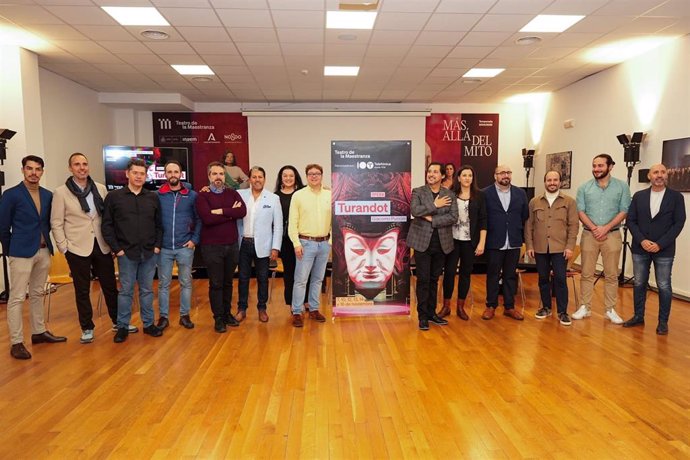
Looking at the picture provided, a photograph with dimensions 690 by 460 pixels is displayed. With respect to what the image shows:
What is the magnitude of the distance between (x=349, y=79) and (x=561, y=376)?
6.38 m

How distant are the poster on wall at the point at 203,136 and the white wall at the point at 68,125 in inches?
46.3

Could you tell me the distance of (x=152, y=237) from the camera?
4250mm

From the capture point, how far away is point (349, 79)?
8.33 meters

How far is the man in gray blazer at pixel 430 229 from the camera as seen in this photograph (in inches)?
179

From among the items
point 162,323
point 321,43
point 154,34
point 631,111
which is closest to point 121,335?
point 162,323

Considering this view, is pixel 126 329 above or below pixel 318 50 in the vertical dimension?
below

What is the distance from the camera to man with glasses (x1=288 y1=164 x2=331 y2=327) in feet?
15.3

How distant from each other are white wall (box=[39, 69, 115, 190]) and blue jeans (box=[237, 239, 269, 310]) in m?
4.35

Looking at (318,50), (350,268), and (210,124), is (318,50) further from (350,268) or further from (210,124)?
(210,124)

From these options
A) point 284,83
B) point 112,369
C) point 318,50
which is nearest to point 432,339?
point 112,369

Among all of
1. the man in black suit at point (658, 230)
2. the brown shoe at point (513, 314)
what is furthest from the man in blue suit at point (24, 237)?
the man in black suit at point (658, 230)

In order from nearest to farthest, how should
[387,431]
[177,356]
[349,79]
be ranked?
[387,431] < [177,356] < [349,79]

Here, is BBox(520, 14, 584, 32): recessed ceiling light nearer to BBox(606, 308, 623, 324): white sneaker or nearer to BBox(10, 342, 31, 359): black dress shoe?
BBox(606, 308, 623, 324): white sneaker

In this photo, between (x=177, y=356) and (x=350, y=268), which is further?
(x=350, y=268)
